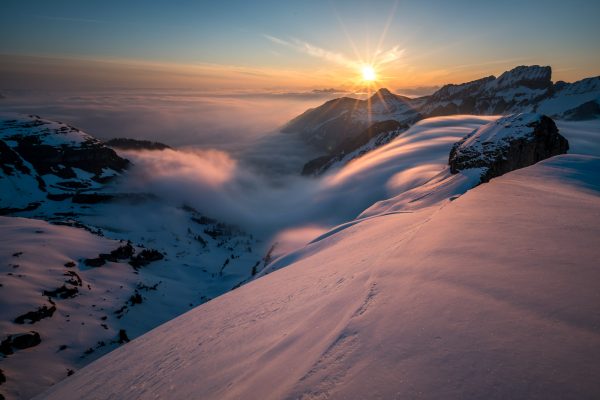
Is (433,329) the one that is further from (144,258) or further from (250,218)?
(250,218)

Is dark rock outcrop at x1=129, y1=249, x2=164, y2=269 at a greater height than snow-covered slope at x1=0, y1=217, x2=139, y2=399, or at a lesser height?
lesser

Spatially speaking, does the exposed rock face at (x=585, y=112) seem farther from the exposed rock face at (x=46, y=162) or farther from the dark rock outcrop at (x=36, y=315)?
the exposed rock face at (x=46, y=162)

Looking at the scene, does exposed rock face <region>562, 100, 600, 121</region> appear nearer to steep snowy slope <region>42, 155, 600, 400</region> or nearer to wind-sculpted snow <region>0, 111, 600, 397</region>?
wind-sculpted snow <region>0, 111, 600, 397</region>

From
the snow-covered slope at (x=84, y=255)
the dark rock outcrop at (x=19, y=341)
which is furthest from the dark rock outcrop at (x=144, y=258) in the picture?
the dark rock outcrop at (x=19, y=341)

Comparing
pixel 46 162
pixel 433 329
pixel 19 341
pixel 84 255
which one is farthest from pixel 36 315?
pixel 46 162

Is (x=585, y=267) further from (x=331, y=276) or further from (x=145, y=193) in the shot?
Answer: (x=145, y=193)

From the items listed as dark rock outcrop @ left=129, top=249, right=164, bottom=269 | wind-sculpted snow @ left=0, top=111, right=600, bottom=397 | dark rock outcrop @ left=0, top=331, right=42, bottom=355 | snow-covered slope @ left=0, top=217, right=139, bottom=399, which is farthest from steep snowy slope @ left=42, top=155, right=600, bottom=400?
dark rock outcrop @ left=129, top=249, right=164, bottom=269

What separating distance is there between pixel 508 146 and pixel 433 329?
77.4 feet

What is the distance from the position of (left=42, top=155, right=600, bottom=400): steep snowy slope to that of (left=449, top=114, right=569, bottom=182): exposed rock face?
1362cm

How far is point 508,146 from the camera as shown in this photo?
22.1 m

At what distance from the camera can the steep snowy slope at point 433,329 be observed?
125 inches

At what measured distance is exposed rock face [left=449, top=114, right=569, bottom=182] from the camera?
70.7ft

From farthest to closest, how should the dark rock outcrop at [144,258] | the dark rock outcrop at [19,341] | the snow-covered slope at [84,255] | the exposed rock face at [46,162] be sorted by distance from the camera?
the exposed rock face at [46,162], the dark rock outcrop at [144,258], the snow-covered slope at [84,255], the dark rock outcrop at [19,341]

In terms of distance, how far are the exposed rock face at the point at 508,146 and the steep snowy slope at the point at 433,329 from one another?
13618mm
